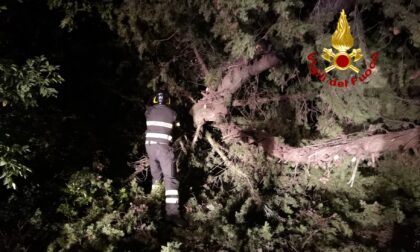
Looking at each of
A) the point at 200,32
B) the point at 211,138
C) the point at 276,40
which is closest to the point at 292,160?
the point at 211,138

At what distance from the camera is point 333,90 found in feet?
19.7

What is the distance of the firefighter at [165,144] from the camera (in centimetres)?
552

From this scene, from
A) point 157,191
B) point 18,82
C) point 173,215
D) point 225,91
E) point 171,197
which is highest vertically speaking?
point 225,91

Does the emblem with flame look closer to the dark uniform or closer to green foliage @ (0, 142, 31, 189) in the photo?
the dark uniform

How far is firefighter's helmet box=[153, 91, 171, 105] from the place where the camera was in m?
5.56

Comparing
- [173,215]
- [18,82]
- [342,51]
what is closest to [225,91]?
[342,51]

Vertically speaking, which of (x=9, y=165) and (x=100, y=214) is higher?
(x=9, y=165)

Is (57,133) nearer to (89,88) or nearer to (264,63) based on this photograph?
(89,88)

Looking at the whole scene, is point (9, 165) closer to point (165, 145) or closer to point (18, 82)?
point (18, 82)

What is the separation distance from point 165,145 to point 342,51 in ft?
11.5

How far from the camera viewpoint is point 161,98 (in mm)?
5559

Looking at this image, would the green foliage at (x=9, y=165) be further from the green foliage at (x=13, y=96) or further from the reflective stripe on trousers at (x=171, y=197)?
the reflective stripe on trousers at (x=171, y=197)

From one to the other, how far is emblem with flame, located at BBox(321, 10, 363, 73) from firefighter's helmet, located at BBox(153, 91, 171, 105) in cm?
285

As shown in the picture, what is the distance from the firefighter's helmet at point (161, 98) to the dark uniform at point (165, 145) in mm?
71
